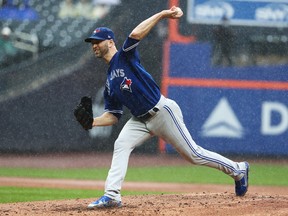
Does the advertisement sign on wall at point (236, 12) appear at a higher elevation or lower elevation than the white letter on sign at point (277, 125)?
higher

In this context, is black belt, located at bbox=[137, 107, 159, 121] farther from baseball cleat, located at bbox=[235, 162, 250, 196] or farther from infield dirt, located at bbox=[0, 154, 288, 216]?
baseball cleat, located at bbox=[235, 162, 250, 196]

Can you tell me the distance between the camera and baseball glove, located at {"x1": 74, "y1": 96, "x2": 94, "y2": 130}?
7.09 m

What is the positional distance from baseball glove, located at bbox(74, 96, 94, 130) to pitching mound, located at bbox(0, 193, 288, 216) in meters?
0.79

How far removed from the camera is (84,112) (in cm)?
710

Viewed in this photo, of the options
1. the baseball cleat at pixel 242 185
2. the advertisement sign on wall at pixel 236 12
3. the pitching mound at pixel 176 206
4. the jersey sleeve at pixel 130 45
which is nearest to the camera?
the pitching mound at pixel 176 206

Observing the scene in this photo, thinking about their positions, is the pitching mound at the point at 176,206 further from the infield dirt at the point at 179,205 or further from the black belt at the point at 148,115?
the black belt at the point at 148,115

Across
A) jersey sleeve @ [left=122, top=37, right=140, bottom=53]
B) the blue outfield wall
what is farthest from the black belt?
the blue outfield wall

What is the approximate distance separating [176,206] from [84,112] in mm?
1214

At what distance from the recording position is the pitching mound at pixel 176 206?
6.63 meters

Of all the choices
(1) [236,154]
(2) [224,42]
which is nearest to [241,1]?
(2) [224,42]

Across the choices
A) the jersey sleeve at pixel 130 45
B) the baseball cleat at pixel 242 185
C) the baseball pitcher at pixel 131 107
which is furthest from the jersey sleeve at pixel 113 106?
the baseball cleat at pixel 242 185

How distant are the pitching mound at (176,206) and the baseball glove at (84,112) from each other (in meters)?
0.79

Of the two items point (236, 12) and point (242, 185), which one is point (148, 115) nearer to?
point (242, 185)

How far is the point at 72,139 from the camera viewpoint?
14023mm
